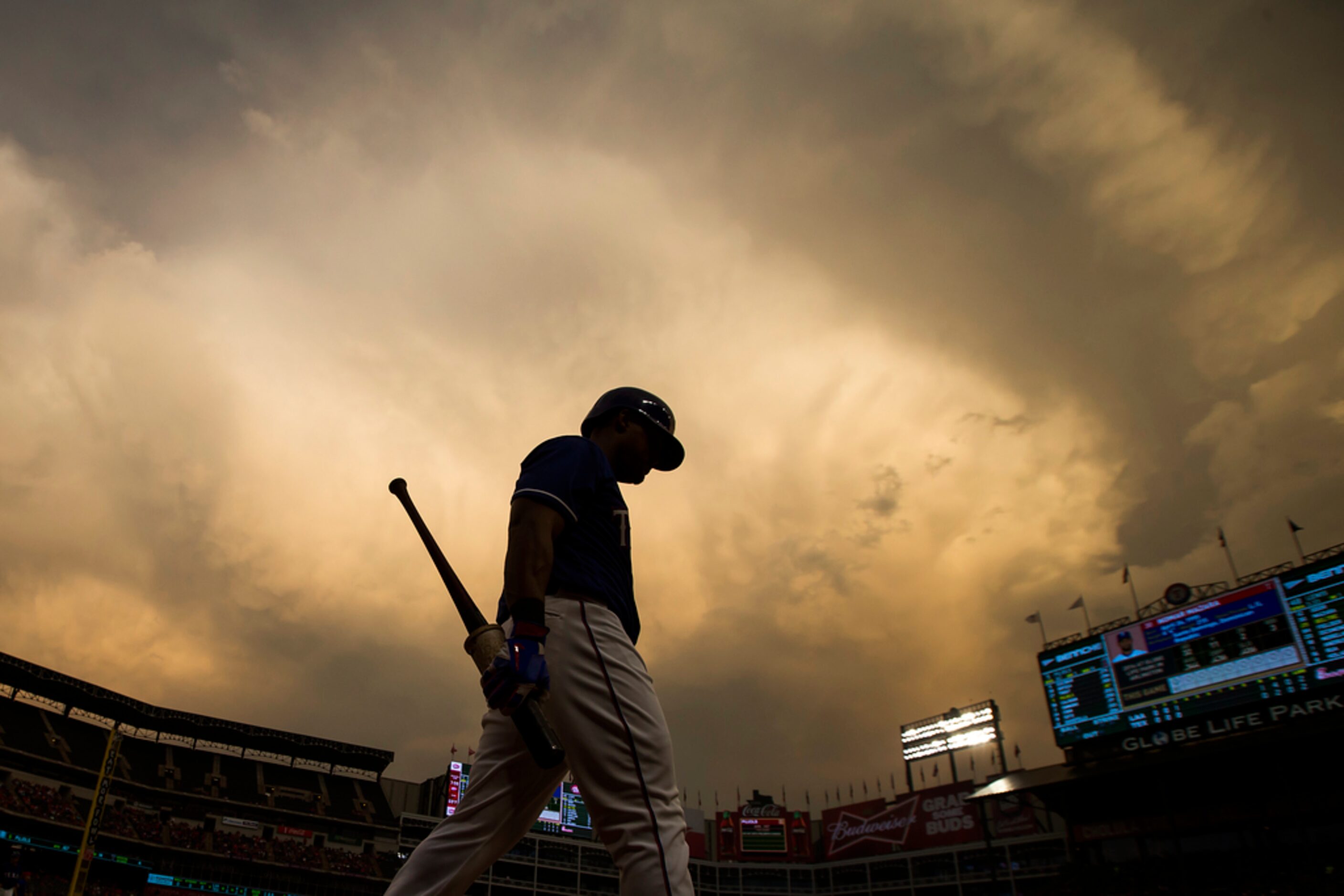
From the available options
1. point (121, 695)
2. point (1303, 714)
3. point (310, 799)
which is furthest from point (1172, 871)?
point (121, 695)

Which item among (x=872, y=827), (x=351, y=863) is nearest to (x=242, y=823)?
(x=351, y=863)

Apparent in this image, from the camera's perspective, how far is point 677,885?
2113 mm

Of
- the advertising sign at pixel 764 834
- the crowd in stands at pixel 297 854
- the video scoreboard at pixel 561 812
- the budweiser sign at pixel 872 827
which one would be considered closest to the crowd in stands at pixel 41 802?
the crowd in stands at pixel 297 854

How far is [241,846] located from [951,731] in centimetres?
3791

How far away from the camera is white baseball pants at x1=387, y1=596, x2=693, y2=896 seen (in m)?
2.18

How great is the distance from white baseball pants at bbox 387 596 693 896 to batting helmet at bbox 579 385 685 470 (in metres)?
0.93

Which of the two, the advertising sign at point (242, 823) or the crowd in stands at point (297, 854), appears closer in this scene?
the crowd in stands at point (297, 854)

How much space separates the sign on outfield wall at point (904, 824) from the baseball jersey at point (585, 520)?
126 ft

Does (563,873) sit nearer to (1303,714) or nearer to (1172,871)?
(1172,871)

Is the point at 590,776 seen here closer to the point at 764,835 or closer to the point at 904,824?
the point at 904,824

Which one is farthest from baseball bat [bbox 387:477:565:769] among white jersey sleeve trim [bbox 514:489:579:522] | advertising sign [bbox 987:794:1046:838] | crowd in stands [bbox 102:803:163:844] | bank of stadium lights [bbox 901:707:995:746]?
bank of stadium lights [bbox 901:707:995:746]

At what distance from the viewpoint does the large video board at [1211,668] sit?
2123 cm

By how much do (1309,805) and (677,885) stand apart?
→ 31672 millimetres

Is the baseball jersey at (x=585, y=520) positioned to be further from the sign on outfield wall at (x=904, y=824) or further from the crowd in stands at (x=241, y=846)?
the crowd in stands at (x=241, y=846)
